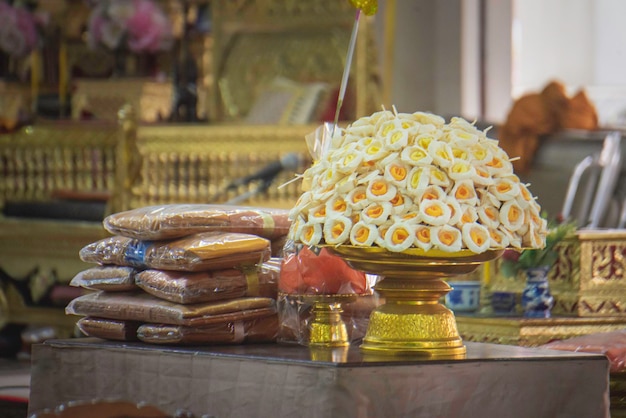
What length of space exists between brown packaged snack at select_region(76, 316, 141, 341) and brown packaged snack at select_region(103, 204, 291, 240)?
0.54 feet

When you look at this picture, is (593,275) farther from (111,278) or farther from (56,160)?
(56,160)

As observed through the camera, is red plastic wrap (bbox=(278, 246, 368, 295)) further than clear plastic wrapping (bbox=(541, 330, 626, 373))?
No

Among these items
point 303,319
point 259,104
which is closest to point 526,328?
point 303,319

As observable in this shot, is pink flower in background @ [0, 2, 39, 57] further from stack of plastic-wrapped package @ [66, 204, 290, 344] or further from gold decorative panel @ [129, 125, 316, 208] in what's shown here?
stack of plastic-wrapped package @ [66, 204, 290, 344]

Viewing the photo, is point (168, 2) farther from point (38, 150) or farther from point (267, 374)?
point (267, 374)

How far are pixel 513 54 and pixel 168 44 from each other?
1.88 meters

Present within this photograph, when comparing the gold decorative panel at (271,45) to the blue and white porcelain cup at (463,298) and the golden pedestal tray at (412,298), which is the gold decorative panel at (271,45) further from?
the golden pedestal tray at (412,298)

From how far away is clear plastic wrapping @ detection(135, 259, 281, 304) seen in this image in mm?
2430

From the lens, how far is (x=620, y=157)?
5141mm

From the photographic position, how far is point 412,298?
2.35m

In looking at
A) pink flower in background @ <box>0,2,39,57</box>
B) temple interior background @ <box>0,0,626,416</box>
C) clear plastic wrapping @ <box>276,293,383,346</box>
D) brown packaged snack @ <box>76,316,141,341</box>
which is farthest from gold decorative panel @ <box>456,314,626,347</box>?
pink flower in background @ <box>0,2,39,57</box>

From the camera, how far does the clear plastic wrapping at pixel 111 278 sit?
8.44 feet

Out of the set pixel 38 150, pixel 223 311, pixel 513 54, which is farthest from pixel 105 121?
pixel 223 311

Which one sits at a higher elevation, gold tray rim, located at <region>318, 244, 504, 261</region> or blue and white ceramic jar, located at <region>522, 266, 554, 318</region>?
gold tray rim, located at <region>318, 244, 504, 261</region>
